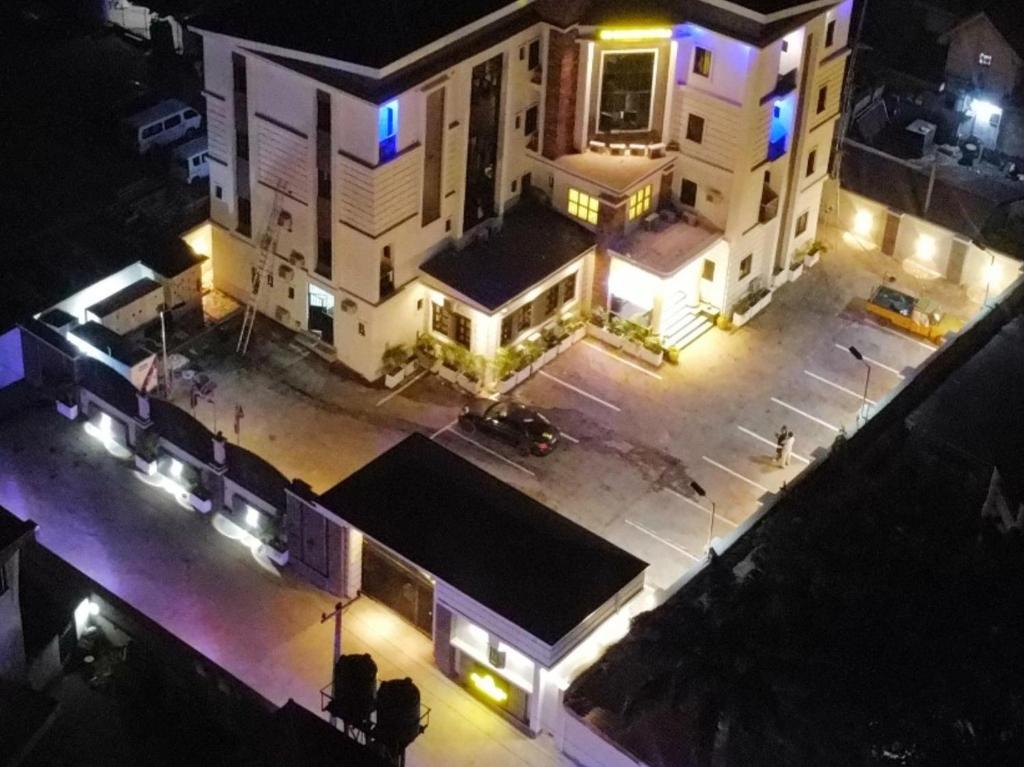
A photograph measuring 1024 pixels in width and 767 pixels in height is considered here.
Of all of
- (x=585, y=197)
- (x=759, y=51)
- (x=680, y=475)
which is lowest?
(x=680, y=475)

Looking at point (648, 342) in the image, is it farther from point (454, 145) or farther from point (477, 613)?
point (477, 613)

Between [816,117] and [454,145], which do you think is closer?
[454,145]

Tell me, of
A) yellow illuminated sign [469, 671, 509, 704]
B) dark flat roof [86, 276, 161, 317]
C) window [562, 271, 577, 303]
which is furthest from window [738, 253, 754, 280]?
yellow illuminated sign [469, 671, 509, 704]

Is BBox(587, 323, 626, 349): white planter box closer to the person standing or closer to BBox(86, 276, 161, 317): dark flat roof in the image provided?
the person standing

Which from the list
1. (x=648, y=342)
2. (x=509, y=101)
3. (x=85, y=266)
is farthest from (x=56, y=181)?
(x=648, y=342)

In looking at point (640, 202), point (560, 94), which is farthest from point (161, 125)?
point (640, 202)

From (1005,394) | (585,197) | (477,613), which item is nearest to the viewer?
(477,613)

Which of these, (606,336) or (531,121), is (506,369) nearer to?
(606,336)
